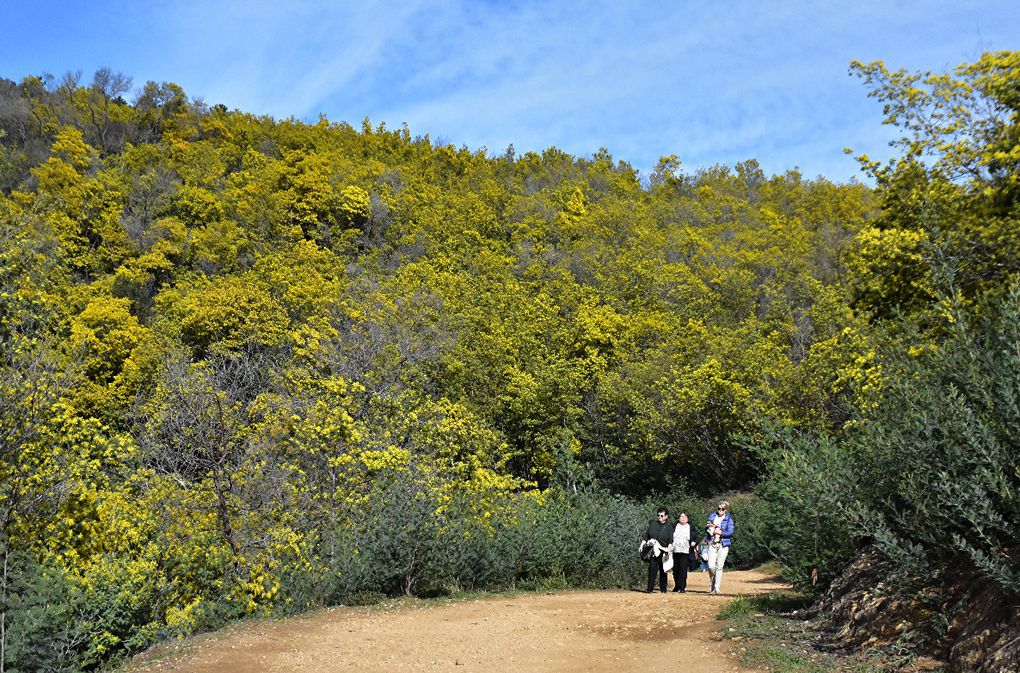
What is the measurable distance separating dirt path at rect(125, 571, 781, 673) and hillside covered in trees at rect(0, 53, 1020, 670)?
1.16 meters

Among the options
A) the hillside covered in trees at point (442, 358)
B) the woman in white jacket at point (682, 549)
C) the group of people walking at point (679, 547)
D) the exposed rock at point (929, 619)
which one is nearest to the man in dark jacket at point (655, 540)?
the group of people walking at point (679, 547)

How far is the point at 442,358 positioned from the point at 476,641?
Result: 22262mm

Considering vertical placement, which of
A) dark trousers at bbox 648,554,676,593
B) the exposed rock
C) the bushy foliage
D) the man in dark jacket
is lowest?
dark trousers at bbox 648,554,676,593

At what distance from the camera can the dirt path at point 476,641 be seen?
7.01 metres

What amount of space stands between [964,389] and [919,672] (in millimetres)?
2153

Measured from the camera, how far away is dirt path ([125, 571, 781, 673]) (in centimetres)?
701

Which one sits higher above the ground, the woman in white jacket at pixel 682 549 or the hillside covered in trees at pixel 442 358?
the hillside covered in trees at pixel 442 358

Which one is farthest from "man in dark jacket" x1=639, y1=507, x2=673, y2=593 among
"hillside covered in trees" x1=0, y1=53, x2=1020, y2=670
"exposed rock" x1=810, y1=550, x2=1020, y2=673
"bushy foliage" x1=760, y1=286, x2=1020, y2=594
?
"bushy foliage" x1=760, y1=286, x2=1020, y2=594

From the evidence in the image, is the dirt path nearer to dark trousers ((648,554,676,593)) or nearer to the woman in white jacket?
dark trousers ((648,554,676,593))

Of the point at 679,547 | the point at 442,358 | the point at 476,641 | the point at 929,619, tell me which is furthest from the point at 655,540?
the point at 442,358

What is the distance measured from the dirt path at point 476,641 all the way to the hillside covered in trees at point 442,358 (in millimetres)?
1164

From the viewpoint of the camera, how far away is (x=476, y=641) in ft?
26.2

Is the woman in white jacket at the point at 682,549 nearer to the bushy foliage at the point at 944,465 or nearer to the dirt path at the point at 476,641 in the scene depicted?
the dirt path at the point at 476,641

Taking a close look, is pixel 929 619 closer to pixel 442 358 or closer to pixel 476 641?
pixel 476 641
